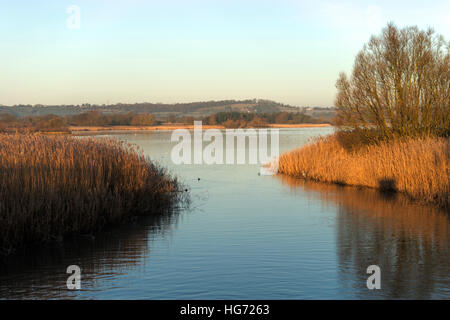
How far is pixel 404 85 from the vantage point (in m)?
20.3

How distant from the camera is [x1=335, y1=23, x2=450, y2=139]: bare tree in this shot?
19875 mm

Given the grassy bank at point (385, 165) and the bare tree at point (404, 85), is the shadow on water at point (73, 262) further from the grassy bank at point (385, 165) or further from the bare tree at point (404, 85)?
the bare tree at point (404, 85)

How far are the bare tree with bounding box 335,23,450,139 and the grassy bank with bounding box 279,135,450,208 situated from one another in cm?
115

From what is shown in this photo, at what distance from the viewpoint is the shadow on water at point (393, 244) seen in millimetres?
8047

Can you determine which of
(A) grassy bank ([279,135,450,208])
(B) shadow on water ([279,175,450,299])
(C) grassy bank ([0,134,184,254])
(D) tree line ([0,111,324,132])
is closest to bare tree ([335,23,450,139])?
(A) grassy bank ([279,135,450,208])

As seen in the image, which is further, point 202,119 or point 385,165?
point 202,119

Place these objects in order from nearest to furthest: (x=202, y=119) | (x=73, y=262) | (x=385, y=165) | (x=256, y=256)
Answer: (x=73, y=262)
(x=256, y=256)
(x=385, y=165)
(x=202, y=119)

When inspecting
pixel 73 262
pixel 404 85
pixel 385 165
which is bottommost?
pixel 73 262

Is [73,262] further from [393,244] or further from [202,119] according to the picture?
[202,119]

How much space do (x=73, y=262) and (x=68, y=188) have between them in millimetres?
2564

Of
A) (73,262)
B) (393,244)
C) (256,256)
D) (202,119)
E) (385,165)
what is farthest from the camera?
(202,119)

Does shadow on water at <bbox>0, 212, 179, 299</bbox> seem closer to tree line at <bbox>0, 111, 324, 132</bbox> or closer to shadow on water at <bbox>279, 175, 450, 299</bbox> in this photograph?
shadow on water at <bbox>279, 175, 450, 299</bbox>

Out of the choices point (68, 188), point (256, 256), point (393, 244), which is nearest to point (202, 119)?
point (68, 188)
